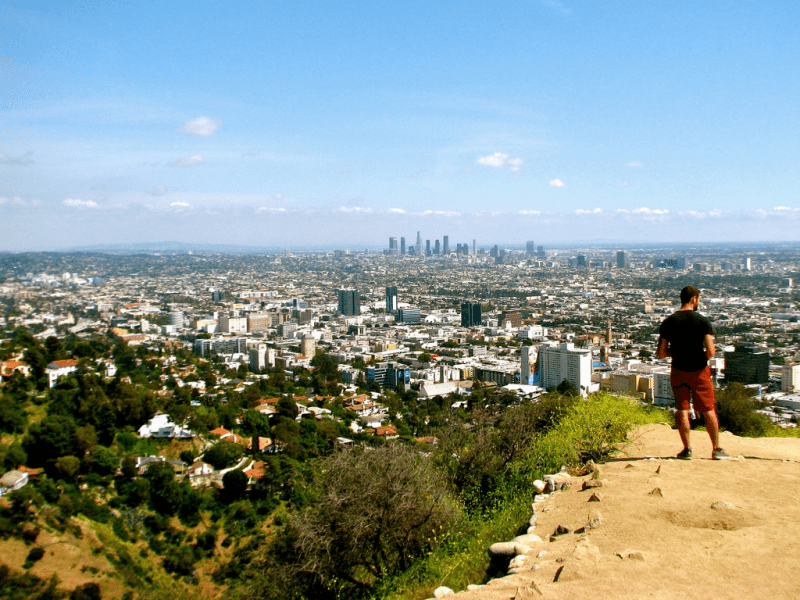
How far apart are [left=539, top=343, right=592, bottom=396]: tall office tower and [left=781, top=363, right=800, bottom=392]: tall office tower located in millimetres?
5677

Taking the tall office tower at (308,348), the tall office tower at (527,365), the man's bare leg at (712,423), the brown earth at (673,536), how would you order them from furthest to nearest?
the tall office tower at (308,348) < the tall office tower at (527,365) < the man's bare leg at (712,423) < the brown earth at (673,536)

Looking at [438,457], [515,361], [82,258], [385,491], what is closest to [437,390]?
[515,361]

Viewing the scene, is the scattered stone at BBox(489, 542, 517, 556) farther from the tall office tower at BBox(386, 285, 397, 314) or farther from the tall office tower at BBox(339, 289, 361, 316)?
the tall office tower at BBox(386, 285, 397, 314)

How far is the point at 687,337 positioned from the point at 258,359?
24917 mm

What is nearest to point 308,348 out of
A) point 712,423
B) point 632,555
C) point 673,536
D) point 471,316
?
point 471,316

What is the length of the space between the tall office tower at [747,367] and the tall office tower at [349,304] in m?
30.5

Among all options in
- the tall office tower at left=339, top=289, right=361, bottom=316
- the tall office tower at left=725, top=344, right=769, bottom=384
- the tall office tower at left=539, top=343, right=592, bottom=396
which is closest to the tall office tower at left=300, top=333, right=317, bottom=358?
the tall office tower at left=539, top=343, right=592, bottom=396

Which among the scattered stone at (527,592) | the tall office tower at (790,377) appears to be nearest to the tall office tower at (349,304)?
the tall office tower at (790,377)

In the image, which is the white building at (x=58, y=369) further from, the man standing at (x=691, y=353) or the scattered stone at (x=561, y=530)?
the man standing at (x=691, y=353)

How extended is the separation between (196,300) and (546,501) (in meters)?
51.3

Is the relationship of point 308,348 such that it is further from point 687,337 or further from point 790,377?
point 687,337

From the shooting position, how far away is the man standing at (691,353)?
9.62ft

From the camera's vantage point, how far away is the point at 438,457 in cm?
474

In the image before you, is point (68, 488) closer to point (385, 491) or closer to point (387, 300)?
point (385, 491)
